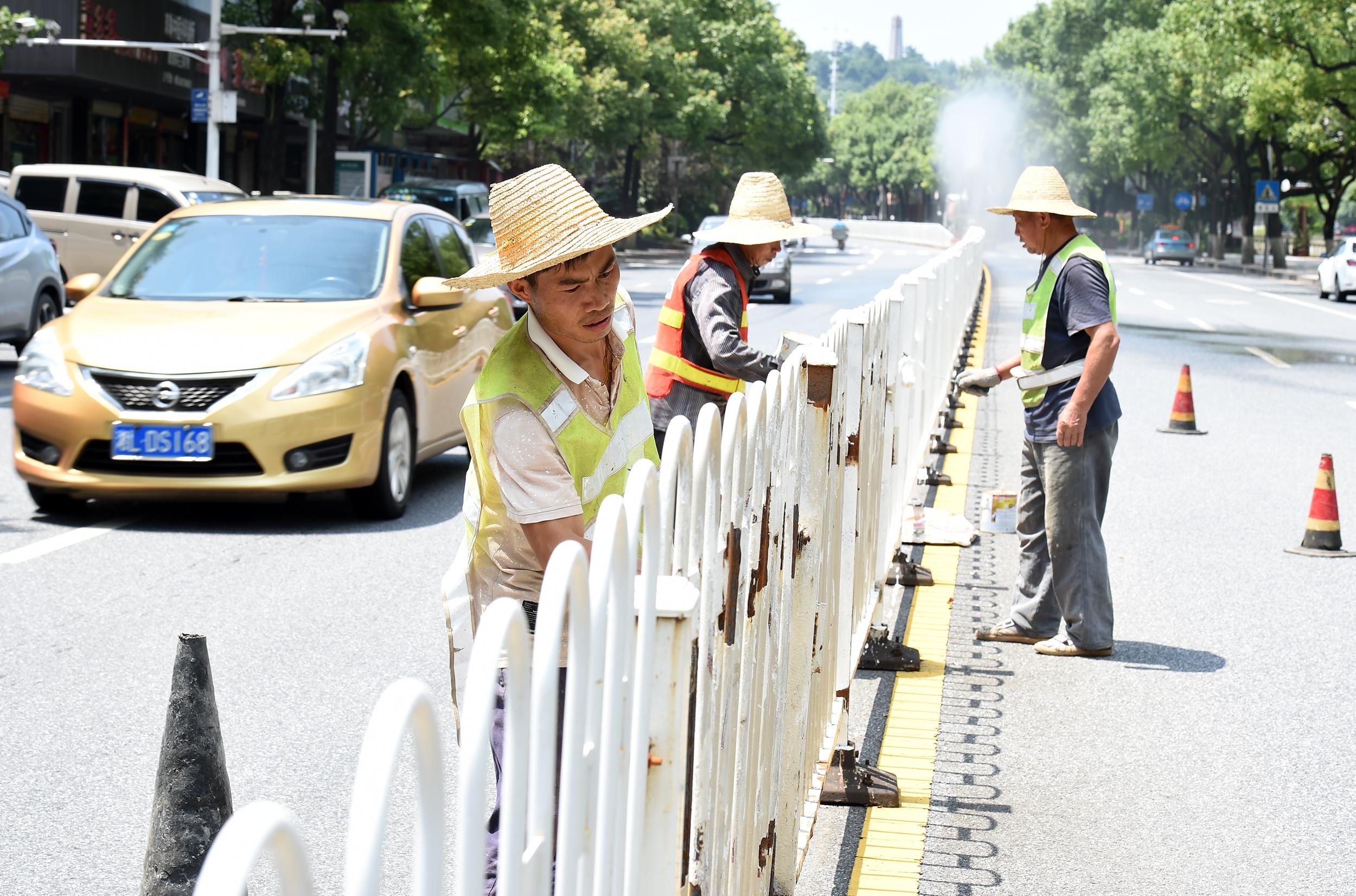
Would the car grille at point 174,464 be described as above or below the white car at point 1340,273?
below

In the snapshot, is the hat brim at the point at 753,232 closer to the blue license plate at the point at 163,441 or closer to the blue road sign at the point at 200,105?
the blue license plate at the point at 163,441

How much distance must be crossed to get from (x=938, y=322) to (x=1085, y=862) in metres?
7.13

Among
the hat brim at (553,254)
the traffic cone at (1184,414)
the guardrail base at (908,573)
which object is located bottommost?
the guardrail base at (908,573)

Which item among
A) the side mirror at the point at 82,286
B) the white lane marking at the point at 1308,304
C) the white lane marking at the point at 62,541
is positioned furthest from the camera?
the white lane marking at the point at 1308,304

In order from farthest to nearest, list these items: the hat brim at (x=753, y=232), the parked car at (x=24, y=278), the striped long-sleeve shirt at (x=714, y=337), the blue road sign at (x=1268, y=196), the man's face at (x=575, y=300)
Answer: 1. the blue road sign at (x=1268, y=196)
2. the parked car at (x=24, y=278)
3. the hat brim at (x=753, y=232)
4. the striped long-sleeve shirt at (x=714, y=337)
5. the man's face at (x=575, y=300)

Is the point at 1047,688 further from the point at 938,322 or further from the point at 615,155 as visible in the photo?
the point at 615,155

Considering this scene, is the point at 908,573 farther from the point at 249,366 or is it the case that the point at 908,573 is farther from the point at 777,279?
the point at 777,279

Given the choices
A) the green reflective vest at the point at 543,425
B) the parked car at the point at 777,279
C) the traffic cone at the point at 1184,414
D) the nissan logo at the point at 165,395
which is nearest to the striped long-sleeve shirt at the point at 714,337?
the green reflective vest at the point at 543,425

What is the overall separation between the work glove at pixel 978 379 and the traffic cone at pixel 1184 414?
6.97 meters

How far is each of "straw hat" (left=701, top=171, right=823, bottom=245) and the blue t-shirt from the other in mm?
994

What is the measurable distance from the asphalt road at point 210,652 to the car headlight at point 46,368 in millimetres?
694

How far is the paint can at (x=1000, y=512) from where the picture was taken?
8109 mm

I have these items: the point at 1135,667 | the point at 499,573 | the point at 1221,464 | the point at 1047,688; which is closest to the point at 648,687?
the point at 499,573

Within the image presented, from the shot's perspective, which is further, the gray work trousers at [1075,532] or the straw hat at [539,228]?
the gray work trousers at [1075,532]
